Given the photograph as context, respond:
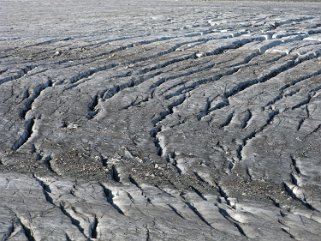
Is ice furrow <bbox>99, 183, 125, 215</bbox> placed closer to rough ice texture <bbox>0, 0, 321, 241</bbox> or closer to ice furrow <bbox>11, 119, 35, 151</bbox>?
rough ice texture <bbox>0, 0, 321, 241</bbox>

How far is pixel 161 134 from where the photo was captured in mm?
5805

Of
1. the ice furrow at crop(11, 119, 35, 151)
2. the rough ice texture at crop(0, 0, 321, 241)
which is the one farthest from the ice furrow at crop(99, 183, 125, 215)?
the ice furrow at crop(11, 119, 35, 151)

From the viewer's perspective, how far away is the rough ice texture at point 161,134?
417cm

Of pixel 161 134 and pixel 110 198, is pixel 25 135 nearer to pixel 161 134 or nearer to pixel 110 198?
pixel 161 134

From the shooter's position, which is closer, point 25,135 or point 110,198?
point 110,198

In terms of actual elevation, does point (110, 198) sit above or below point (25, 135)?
above

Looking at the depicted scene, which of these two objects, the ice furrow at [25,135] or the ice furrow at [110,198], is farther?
the ice furrow at [25,135]

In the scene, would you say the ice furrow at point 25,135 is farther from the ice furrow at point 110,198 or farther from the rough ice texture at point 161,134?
the ice furrow at point 110,198

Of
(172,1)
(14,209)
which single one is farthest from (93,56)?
(172,1)

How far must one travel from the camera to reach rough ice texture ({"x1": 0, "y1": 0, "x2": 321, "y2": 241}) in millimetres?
4168

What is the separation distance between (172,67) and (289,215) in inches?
149

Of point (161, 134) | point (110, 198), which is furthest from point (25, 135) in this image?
point (110, 198)

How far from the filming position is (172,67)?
7883 mm

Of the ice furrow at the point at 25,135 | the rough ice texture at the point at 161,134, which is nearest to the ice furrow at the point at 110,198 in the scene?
the rough ice texture at the point at 161,134
